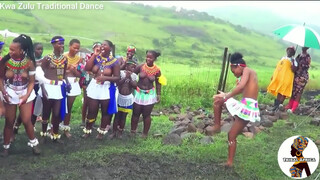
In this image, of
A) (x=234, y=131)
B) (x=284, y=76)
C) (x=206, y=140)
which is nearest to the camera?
(x=234, y=131)

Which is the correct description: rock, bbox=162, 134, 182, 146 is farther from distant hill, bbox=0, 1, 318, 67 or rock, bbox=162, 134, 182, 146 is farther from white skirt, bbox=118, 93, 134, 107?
distant hill, bbox=0, 1, 318, 67

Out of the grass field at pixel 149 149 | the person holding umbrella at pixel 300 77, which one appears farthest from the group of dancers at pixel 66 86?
the person holding umbrella at pixel 300 77

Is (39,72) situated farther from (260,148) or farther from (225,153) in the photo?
(260,148)

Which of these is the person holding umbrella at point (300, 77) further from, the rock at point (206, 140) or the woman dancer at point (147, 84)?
the woman dancer at point (147, 84)

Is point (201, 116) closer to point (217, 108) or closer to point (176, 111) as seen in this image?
point (176, 111)

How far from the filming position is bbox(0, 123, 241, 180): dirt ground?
5.10 m

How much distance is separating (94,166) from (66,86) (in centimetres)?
150

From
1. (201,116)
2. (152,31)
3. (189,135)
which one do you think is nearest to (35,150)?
(189,135)

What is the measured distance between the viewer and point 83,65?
6.52 metres

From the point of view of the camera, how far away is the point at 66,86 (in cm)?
614

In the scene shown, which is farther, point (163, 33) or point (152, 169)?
point (163, 33)

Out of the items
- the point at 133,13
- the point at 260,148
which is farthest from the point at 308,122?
the point at 133,13

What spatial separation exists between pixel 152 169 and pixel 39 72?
2298mm

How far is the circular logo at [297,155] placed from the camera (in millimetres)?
4348
